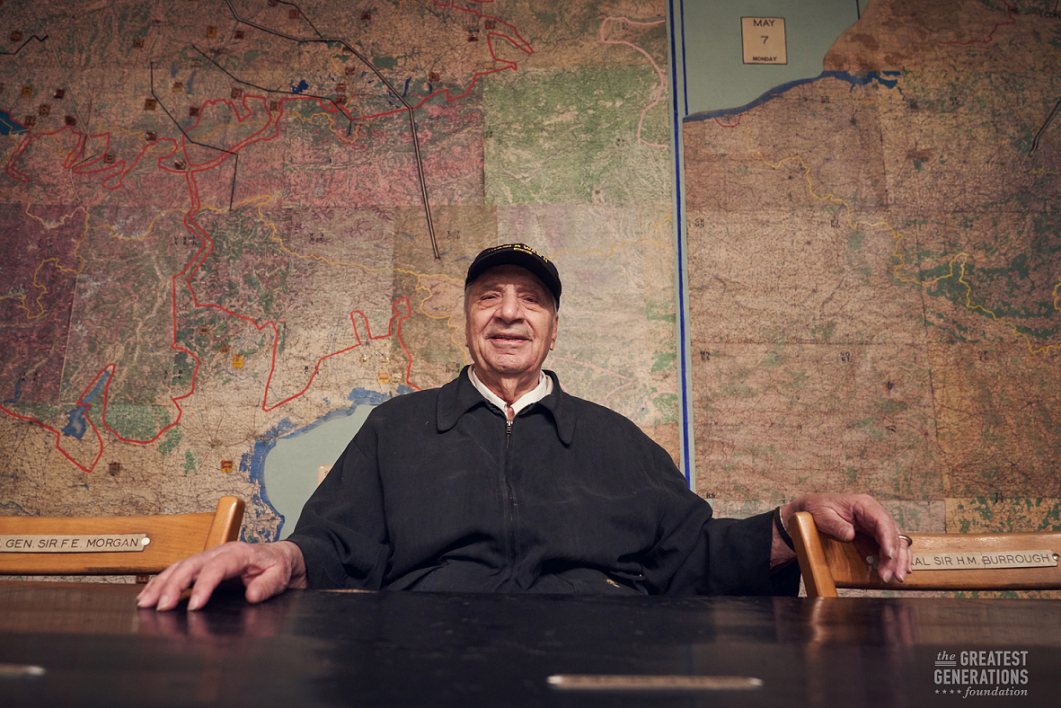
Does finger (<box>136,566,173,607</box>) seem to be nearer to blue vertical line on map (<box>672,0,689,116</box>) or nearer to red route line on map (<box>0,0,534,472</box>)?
red route line on map (<box>0,0,534,472</box>)

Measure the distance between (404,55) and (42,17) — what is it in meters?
1.44

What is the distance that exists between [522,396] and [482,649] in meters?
1.16

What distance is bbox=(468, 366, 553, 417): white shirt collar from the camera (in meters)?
1.50

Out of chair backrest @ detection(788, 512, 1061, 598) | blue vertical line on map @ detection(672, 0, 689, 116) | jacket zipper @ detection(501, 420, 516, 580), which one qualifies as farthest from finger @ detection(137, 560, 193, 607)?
blue vertical line on map @ detection(672, 0, 689, 116)

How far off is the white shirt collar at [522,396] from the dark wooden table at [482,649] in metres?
0.87

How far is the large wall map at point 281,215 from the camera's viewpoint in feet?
6.86

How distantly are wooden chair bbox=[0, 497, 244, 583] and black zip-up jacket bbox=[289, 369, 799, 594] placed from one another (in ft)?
0.54

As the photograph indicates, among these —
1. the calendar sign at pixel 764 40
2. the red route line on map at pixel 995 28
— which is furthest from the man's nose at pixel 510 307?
the red route line on map at pixel 995 28

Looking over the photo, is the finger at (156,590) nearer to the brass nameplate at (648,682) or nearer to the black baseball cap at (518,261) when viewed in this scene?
the brass nameplate at (648,682)

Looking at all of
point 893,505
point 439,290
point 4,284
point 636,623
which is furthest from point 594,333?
point 4,284

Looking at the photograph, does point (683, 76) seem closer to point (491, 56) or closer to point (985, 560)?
point (491, 56)

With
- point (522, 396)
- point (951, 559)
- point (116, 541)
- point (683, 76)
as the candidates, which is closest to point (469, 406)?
point (522, 396)

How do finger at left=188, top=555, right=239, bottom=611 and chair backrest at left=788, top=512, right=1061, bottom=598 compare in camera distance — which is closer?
finger at left=188, top=555, right=239, bottom=611

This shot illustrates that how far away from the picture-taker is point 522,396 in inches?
61.3
